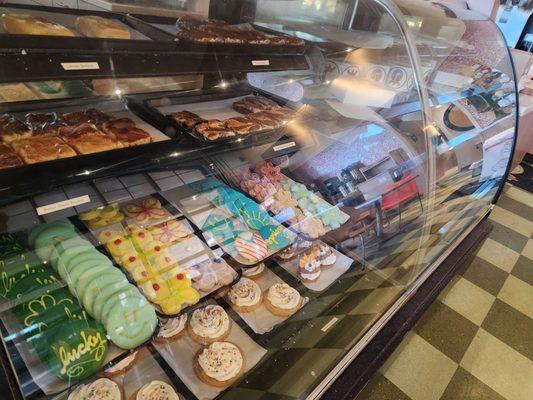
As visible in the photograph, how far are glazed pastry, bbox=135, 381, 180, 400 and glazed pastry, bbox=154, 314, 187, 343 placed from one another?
191 mm

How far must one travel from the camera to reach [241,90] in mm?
2121

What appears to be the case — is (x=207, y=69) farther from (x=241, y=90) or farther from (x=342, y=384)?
(x=342, y=384)

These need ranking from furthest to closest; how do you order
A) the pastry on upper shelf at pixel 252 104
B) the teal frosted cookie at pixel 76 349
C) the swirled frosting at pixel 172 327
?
the pastry on upper shelf at pixel 252 104
the swirled frosting at pixel 172 327
the teal frosted cookie at pixel 76 349

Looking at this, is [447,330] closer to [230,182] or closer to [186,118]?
[230,182]

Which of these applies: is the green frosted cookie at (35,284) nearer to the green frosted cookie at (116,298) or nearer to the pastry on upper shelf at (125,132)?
the green frosted cookie at (116,298)

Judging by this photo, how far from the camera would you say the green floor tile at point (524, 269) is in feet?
10.1

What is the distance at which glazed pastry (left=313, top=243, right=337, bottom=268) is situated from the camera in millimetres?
1990

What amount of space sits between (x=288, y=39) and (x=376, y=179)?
0.89m

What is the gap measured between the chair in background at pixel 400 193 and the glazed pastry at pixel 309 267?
493 mm

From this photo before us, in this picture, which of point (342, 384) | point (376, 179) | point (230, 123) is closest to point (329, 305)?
point (342, 384)

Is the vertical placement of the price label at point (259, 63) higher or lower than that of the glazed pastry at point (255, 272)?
higher

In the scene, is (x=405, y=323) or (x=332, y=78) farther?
(x=332, y=78)

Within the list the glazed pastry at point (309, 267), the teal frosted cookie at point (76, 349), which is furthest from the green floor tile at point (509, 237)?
the teal frosted cookie at point (76, 349)

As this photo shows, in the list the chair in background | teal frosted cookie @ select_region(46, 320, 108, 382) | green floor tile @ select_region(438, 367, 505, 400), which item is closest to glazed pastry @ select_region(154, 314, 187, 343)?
teal frosted cookie @ select_region(46, 320, 108, 382)
